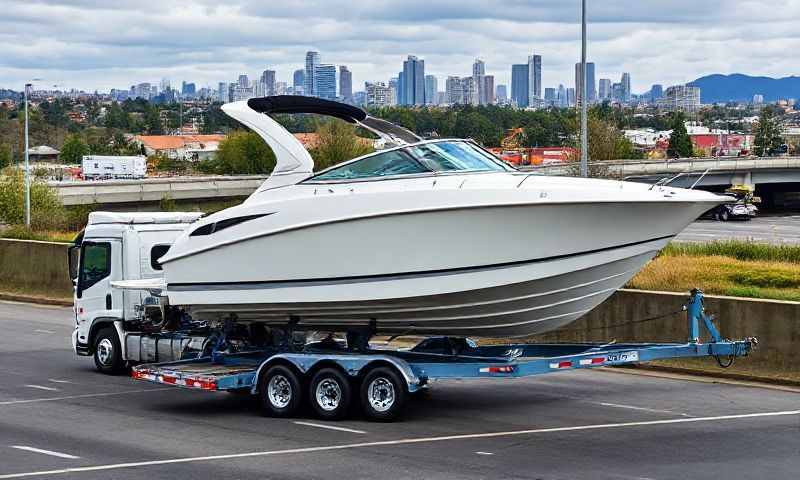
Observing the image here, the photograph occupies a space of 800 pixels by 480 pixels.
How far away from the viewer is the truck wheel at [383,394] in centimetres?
1606

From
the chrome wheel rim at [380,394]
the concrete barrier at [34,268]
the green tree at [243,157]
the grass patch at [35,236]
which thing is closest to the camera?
the chrome wheel rim at [380,394]

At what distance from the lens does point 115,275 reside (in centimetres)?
2120

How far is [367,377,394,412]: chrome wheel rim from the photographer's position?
638 inches

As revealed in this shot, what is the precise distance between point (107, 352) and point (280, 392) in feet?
17.6

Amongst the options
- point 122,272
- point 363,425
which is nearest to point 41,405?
point 122,272

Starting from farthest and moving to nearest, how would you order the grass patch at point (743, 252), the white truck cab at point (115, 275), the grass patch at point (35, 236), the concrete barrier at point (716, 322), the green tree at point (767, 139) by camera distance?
1. the green tree at point (767, 139)
2. the grass patch at point (35, 236)
3. the grass patch at point (743, 252)
4. the white truck cab at point (115, 275)
5. the concrete barrier at point (716, 322)

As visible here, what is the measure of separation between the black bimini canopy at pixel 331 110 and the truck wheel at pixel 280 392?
3.89 meters

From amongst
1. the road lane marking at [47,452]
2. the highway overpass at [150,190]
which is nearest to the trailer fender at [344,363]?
the road lane marking at [47,452]

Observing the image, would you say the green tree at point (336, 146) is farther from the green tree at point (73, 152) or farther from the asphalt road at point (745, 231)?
the green tree at point (73, 152)

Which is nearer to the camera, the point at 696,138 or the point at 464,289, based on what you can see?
the point at 464,289

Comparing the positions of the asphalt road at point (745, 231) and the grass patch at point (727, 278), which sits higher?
the asphalt road at point (745, 231)

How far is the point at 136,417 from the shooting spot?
1730 cm

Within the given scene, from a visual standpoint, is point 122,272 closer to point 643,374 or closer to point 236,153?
point 643,374

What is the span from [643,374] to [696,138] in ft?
527
